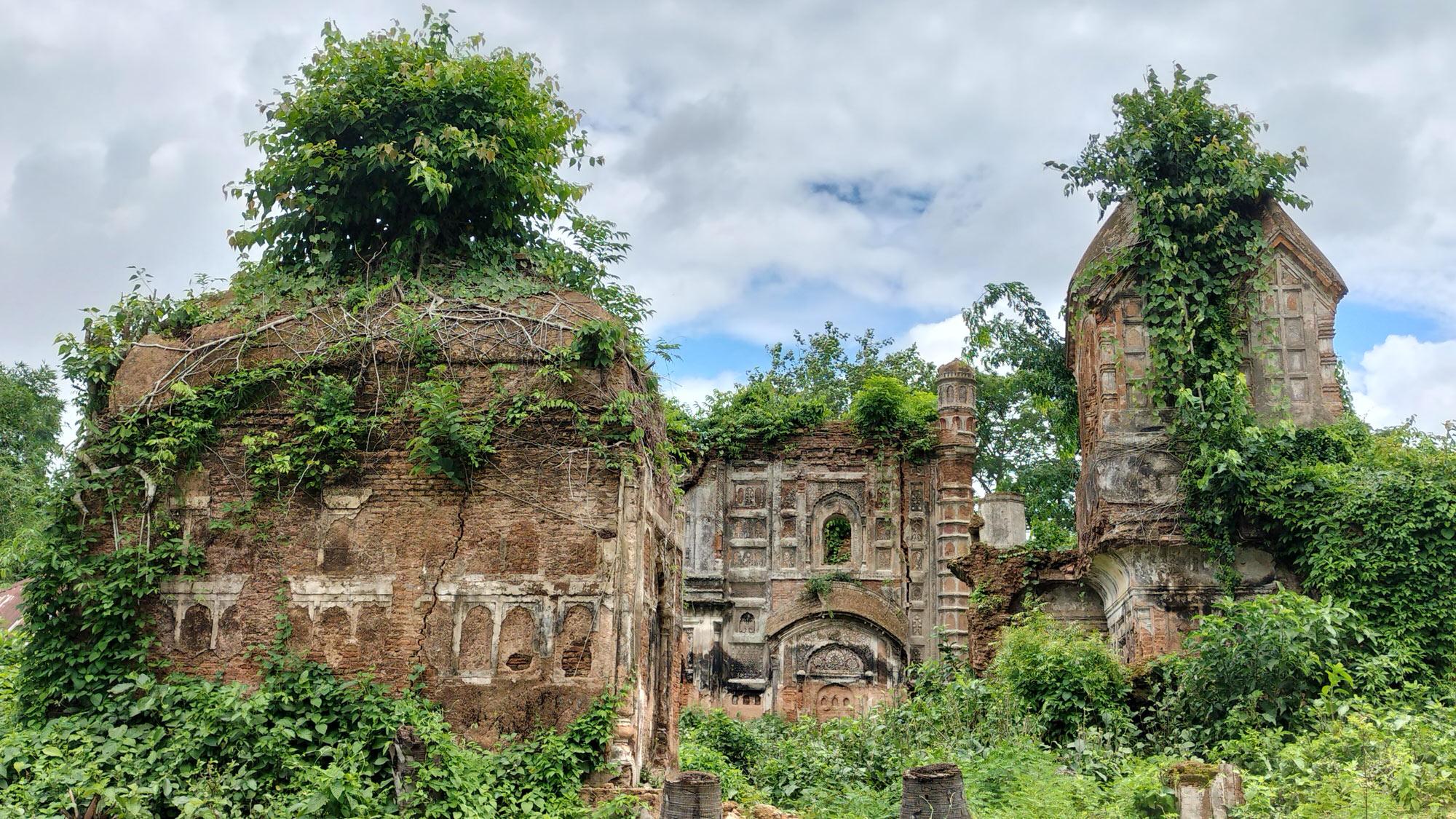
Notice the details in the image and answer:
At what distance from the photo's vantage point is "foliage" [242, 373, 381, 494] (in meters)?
8.96

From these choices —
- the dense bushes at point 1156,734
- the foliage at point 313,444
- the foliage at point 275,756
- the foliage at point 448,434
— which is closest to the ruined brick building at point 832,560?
the dense bushes at point 1156,734

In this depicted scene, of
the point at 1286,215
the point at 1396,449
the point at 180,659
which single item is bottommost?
the point at 180,659

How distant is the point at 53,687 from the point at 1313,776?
9.01 meters

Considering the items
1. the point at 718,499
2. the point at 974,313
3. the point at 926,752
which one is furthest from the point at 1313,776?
the point at 718,499

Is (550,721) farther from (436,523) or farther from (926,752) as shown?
(926,752)

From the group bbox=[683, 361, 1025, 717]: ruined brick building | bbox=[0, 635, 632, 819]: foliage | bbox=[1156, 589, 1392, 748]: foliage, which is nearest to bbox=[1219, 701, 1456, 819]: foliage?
bbox=[1156, 589, 1392, 748]: foliage

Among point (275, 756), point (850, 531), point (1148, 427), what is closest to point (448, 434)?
point (275, 756)

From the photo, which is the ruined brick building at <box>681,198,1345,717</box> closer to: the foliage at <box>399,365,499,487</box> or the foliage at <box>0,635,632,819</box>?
the foliage at <box>399,365,499,487</box>

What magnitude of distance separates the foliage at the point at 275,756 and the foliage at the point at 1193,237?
898 cm

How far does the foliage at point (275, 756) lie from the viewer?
24.0 feet

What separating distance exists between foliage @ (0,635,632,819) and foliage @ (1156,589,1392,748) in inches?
238

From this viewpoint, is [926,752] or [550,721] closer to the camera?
[550,721]

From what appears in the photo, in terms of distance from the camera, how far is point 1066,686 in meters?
12.3

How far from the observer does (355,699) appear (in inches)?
328
